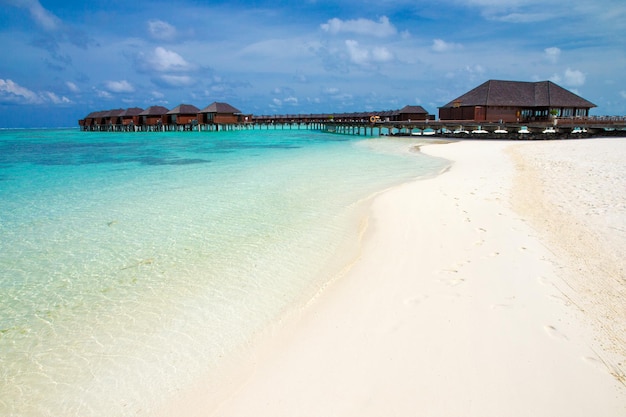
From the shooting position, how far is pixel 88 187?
13008mm

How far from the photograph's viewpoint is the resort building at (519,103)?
3562 cm

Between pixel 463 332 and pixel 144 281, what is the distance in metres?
4.08

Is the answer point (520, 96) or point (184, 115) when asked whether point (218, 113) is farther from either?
point (520, 96)

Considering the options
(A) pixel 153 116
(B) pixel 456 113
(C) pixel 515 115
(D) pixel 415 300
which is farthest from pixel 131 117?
(D) pixel 415 300

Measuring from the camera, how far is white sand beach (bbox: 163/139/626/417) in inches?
104

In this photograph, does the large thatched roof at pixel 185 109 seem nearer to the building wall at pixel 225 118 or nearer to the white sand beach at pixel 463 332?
the building wall at pixel 225 118

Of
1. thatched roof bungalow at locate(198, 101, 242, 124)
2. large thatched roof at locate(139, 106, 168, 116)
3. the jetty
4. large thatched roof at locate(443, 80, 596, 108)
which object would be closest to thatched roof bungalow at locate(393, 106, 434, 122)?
the jetty

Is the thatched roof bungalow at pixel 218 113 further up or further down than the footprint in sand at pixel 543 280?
further up

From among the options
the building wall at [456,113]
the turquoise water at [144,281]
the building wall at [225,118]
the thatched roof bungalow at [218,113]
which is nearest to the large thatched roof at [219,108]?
the thatched roof bungalow at [218,113]

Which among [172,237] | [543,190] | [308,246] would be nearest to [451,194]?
[543,190]

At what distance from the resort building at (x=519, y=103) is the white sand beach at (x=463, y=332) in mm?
32998

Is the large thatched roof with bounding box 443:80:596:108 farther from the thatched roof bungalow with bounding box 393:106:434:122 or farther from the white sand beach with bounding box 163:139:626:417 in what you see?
the white sand beach with bounding box 163:139:626:417

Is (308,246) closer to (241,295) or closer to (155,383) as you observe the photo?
(241,295)

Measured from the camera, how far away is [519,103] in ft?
118
